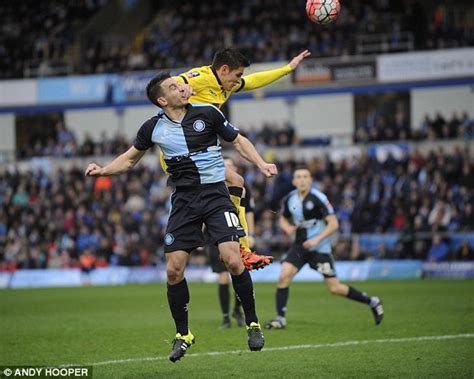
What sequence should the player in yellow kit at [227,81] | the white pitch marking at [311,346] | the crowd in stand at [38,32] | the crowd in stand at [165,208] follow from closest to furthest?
1. the player in yellow kit at [227,81]
2. the white pitch marking at [311,346]
3. the crowd in stand at [165,208]
4. the crowd in stand at [38,32]

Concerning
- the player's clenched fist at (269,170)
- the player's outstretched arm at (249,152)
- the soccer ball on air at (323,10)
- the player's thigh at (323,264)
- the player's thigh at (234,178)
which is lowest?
the player's thigh at (323,264)

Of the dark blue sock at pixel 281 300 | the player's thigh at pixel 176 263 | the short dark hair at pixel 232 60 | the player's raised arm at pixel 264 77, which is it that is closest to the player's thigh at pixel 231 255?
the player's thigh at pixel 176 263

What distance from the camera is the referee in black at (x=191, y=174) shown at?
8.70 metres

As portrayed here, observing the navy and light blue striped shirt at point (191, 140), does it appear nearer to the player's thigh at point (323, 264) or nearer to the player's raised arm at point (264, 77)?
the player's raised arm at point (264, 77)

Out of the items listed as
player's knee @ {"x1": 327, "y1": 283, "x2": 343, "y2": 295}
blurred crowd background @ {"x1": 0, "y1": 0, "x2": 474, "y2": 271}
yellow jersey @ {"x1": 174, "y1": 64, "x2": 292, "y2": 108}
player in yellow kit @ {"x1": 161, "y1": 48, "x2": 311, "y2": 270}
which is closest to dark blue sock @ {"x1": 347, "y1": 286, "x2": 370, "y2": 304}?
player's knee @ {"x1": 327, "y1": 283, "x2": 343, "y2": 295}

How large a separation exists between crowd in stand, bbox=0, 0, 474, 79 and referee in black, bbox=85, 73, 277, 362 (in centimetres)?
2508

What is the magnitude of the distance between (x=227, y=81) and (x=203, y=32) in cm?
2891

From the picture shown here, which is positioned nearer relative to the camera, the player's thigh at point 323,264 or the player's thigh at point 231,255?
the player's thigh at point 231,255

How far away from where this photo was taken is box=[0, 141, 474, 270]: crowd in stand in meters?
25.7

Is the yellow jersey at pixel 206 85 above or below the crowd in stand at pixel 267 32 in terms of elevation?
below

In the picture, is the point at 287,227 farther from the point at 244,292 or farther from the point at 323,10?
the point at 244,292

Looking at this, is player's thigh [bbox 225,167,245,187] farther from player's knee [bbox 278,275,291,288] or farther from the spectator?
the spectator

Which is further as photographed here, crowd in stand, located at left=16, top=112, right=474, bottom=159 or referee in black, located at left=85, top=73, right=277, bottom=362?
crowd in stand, located at left=16, top=112, right=474, bottom=159

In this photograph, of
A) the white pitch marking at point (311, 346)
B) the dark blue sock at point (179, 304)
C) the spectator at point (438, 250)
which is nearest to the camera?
the dark blue sock at point (179, 304)
